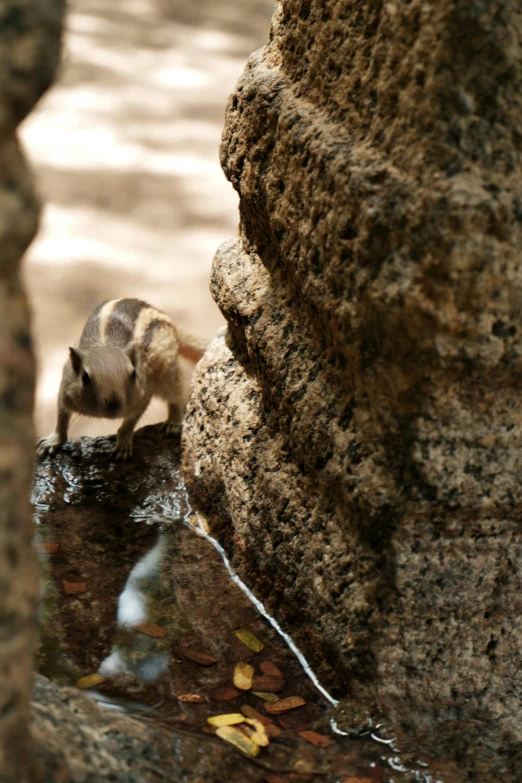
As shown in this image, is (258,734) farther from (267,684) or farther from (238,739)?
(267,684)

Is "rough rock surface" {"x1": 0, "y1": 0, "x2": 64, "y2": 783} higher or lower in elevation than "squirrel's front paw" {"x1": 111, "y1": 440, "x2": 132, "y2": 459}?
higher

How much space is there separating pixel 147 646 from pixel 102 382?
1168 millimetres

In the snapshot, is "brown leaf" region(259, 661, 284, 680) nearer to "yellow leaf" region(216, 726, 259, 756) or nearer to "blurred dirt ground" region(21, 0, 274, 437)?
"yellow leaf" region(216, 726, 259, 756)

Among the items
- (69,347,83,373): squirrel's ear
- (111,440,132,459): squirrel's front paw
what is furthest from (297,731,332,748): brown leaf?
(69,347,83,373): squirrel's ear

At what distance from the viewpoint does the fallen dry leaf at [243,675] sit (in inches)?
76.8

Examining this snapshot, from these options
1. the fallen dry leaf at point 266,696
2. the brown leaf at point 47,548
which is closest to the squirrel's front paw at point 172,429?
the brown leaf at point 47,548

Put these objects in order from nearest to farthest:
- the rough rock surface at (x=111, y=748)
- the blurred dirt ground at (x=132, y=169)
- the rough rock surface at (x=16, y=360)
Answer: the rough rock surface at (x=16, y=360), the rough rock surface at (x=111, y=748), the blurred dirt ground at (x=132, y=169)

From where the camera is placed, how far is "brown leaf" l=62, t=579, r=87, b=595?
2213 mm

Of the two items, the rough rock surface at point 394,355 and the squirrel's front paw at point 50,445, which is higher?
the rough rock surface at point 394,355

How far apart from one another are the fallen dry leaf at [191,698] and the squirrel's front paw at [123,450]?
1.12 meters

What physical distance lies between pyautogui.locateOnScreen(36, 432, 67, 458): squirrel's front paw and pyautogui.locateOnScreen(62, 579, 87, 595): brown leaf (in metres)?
0.77

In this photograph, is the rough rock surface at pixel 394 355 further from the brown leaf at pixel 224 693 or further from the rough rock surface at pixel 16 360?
the rough rock surface at pixel 16 360

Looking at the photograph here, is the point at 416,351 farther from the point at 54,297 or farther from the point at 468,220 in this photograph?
the point at 54,297

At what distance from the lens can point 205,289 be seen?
501 centimetres
